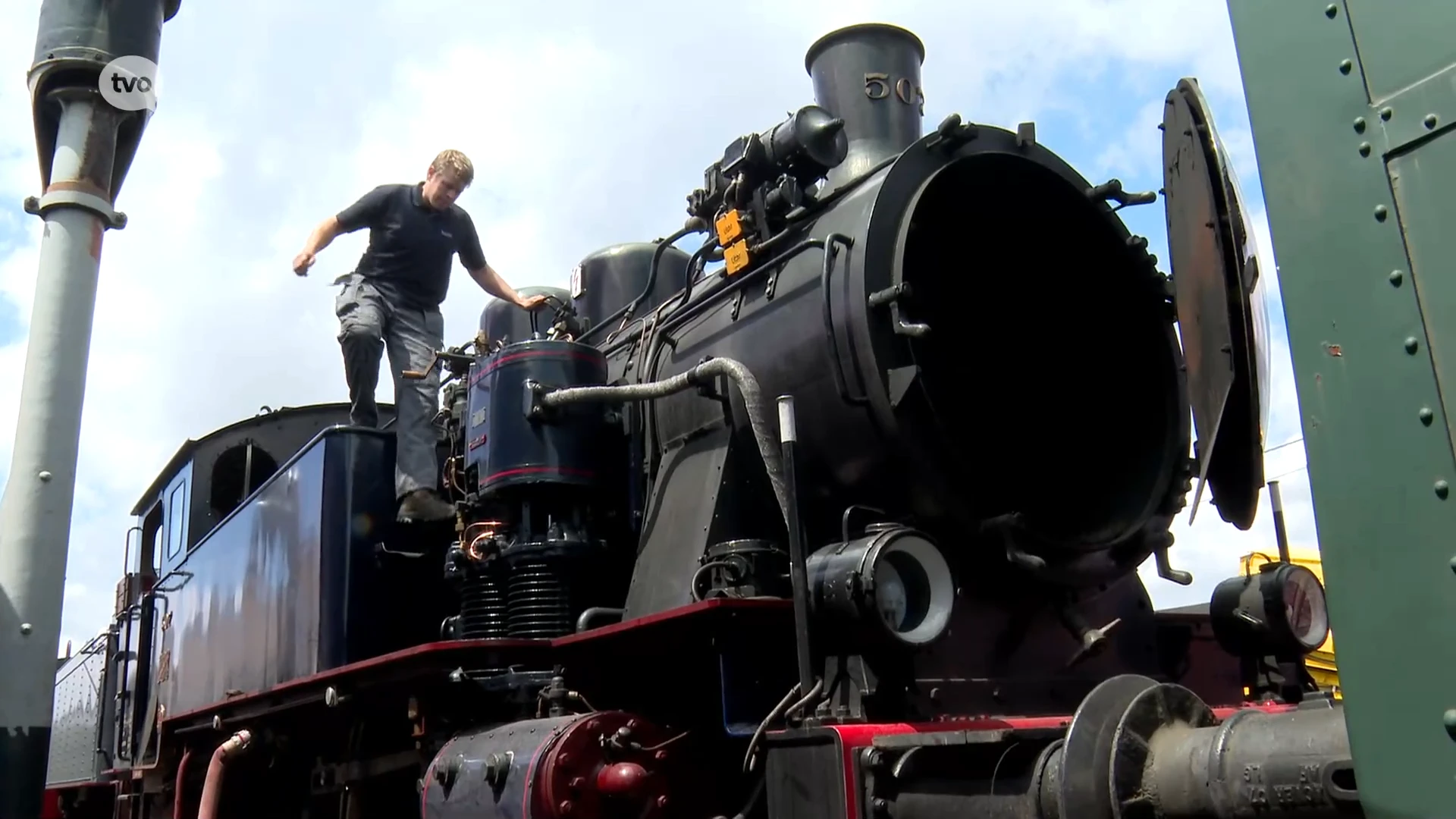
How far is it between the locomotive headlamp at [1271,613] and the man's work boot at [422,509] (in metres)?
2.81

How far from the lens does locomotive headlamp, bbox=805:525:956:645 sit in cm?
277

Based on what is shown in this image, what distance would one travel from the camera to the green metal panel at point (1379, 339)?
137 cm

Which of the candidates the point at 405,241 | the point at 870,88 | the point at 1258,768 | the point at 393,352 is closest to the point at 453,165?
the point at 405,241

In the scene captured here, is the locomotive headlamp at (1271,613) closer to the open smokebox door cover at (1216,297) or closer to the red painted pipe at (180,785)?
the open smokebox door cover at (1216,297)

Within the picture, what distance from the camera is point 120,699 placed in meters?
7.70

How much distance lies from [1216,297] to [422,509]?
3137 millimetres

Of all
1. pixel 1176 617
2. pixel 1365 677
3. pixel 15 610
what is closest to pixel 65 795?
pixel 15 610

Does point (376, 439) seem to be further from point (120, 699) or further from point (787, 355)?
point (120, 699)

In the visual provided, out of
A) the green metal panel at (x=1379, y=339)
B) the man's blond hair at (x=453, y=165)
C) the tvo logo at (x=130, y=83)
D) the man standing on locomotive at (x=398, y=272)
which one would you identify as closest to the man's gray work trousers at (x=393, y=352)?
the man standing on locomotive at (x=398, y=272)

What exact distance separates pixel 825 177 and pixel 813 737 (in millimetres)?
2034

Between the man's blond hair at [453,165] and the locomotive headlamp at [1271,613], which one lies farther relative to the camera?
the man's blond hair at [453,165]

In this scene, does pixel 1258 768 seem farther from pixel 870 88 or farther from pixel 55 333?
pixel 55 333

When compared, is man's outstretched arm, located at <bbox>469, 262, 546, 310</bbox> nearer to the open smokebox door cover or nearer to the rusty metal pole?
the rusty metal pole

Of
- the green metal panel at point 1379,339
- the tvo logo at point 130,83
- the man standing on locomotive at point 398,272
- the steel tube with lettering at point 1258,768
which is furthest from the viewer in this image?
the man standing on locomotive at point 398,272
